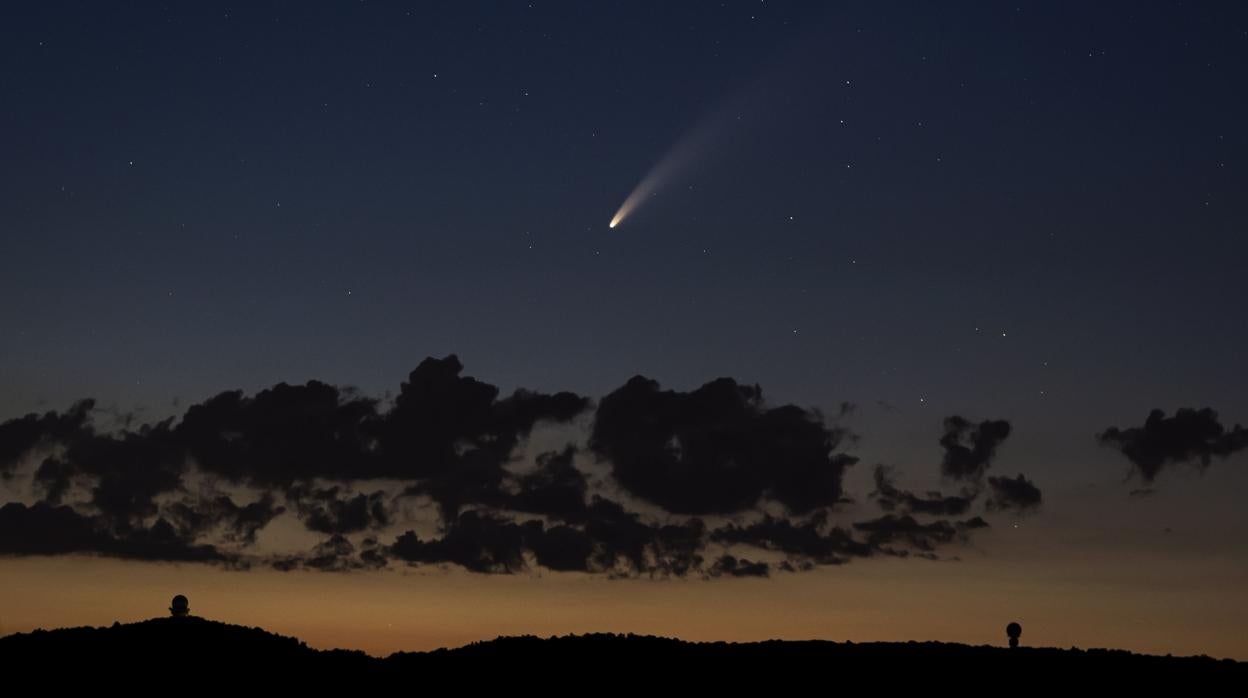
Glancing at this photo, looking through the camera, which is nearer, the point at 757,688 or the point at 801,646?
the point at 757,688

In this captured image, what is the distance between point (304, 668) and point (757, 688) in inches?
930

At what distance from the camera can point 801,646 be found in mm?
87312

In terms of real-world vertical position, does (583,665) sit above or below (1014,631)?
below

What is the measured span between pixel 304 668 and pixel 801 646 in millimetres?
27007

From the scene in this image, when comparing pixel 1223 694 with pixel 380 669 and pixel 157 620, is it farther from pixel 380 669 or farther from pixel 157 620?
pixel 157 620

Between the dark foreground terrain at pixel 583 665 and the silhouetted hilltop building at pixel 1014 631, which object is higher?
the silhouetted hilltop building at pixel 1014 631

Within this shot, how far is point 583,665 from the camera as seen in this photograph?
275 ft

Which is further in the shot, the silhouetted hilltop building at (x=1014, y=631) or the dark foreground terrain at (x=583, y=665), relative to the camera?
the silhouetted hilltop building at (x=1014, y=631)

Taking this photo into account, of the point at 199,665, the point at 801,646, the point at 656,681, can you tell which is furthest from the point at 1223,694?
the point at 199,665

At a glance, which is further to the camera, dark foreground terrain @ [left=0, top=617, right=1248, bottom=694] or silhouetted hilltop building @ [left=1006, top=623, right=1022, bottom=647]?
silhouetted hilltop building @ [left=1006, top=623, right=1022, bottom=647]

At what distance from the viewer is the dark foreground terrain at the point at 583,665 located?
256ft

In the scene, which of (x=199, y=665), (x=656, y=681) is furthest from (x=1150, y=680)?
(x=199, y=665)

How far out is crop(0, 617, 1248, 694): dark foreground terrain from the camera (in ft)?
256

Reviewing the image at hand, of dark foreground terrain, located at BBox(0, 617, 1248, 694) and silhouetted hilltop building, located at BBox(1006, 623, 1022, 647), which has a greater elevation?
silhouetted hilltop building, located at BBox(1006, 623, 1022, 647)
